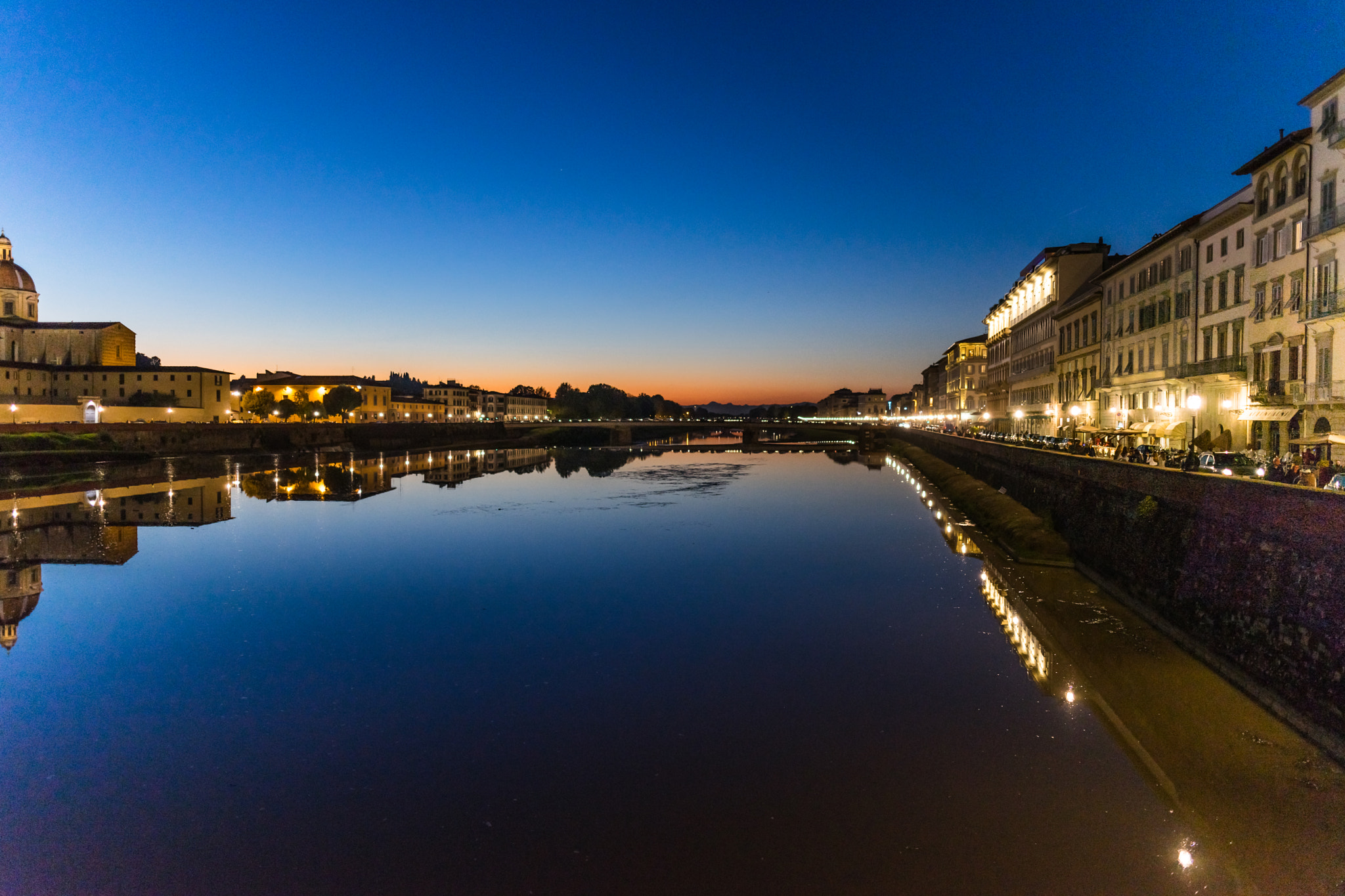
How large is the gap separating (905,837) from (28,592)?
86.4 ft

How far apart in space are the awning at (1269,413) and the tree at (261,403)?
115 metres

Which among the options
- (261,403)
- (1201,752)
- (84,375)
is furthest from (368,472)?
(1201,752)

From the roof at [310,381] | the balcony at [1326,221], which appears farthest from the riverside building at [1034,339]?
the roof at [310,381]

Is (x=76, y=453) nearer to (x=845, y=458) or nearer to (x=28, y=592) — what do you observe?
(x=28, y=592)

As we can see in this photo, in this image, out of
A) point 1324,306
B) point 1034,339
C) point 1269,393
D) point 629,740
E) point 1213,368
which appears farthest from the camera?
point 1034,339

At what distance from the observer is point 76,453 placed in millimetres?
61188

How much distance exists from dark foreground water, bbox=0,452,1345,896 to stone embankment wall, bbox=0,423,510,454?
5863cm

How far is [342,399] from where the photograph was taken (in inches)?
4520

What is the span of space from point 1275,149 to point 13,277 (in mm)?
133747

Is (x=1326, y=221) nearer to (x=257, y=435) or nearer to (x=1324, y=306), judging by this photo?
(x=1324, y=306)

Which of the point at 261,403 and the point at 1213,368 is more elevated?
the point at 261,403

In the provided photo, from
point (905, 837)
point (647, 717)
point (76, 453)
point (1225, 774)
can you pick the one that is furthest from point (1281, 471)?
point (76, 453)

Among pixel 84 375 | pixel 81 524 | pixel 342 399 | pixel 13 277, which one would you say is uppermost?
pixel 13 277

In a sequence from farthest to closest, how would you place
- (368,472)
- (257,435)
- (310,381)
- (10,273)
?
(310,381), (10,273), (257,435), (368,472)
